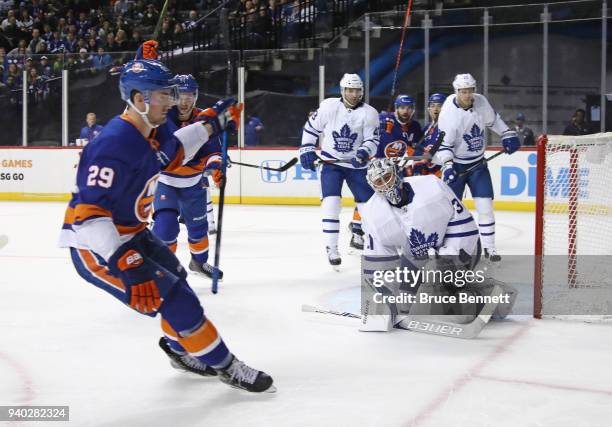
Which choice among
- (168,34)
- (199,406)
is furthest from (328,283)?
(168,34)

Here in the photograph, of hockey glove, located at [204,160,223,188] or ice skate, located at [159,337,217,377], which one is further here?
hockey glove, located at [204,160,223,188]

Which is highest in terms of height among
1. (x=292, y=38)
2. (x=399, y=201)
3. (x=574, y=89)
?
(x=292, y=38)

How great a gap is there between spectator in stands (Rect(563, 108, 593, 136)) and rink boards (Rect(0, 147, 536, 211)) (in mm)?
483

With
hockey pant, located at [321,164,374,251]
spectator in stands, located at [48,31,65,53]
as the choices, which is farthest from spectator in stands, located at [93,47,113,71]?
hockey pant, located at [321,164,374,251]

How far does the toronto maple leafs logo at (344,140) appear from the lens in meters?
5.51

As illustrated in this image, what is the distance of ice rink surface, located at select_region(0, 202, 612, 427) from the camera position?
100 inches

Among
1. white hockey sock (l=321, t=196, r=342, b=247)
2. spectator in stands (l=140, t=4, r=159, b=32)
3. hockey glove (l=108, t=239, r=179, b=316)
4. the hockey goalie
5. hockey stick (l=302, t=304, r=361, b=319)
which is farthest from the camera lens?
spectator in stands (l=140, t=4, r=159, b=32)

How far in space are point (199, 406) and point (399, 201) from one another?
55.3 inches

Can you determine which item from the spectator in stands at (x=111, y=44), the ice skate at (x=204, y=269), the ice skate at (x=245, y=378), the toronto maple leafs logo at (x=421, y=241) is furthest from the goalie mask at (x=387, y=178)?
the spectator in stands at (x=111, y=44)

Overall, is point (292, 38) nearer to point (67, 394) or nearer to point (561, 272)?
point (561, 272)

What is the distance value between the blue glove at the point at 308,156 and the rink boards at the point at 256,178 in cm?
410

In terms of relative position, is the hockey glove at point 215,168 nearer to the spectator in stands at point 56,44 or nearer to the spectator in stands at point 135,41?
the spectator in stands at point 135,41

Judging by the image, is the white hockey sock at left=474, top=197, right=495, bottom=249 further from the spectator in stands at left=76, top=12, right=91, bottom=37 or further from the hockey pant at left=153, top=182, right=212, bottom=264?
the spectator in stands at left=76, top=12, right=91, bottom=37

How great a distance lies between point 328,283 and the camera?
4.91 metres
